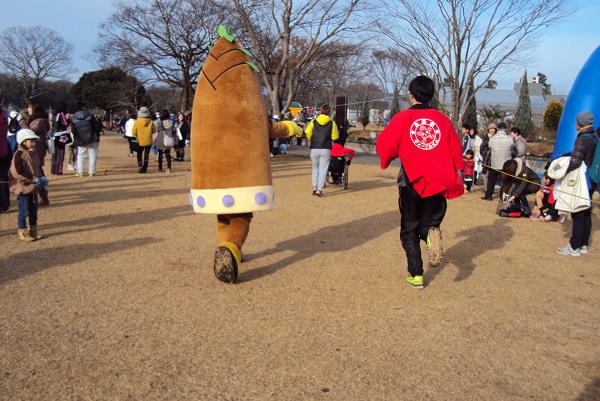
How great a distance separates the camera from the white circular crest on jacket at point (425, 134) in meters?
4.81

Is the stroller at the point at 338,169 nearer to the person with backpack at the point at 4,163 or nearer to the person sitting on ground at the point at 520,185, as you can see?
the person sitting on ground at the point at 520,185

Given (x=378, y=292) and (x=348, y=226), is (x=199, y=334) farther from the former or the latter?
(x=348, y=226)

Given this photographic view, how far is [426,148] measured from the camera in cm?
483

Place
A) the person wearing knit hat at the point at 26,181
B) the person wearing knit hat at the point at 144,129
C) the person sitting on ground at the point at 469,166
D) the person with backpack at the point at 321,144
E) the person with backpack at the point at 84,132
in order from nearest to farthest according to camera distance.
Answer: the person wearing knit hat at the point at 26,181 → the person with backpack at the point at 321,144 → the person sitting on ground at the point at 469,166 → the person with backpack at the point at 84,132 → the person wearing knit hat at the point at 144,129

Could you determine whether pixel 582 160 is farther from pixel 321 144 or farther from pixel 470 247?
pixel 321 144

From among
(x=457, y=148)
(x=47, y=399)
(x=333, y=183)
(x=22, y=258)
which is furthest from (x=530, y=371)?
(x=333, y=183)

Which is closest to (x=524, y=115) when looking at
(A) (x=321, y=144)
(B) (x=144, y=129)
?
(A) (x=321, y=144)

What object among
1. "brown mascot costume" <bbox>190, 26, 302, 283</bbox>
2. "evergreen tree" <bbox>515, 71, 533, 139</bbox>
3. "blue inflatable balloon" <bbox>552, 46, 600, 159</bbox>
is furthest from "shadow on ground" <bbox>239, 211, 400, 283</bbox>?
"evergreen tree" <bbox>515, 71, 533, 139</bbox>

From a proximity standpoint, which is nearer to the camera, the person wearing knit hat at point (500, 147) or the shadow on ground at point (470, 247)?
the shadow on ground at point (470, 247)

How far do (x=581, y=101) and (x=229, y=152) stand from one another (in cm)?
1013

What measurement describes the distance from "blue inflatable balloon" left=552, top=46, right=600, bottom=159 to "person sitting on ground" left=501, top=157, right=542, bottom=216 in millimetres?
2256

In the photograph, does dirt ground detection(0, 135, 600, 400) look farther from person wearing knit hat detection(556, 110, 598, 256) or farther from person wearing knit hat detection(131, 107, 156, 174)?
person wearing knit hat detection(131, 107, 156, 174)

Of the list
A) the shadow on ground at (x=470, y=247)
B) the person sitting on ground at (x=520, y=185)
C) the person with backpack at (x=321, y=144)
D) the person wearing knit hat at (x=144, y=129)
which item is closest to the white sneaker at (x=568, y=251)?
the shadow on ground at (x=470, y=247)

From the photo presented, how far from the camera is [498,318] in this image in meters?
4.56
